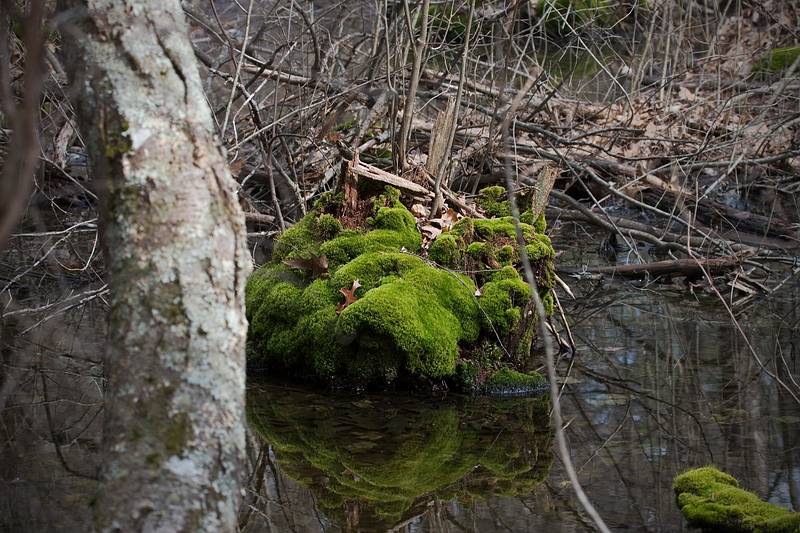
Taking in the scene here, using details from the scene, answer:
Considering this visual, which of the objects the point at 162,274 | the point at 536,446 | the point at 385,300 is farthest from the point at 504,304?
the point at 162,274

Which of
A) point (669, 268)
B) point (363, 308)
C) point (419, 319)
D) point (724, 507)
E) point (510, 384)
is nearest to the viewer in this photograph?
point (724, 507)

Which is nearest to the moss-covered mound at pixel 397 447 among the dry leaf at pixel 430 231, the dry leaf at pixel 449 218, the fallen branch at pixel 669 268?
the dry leaf at pixel 430 231

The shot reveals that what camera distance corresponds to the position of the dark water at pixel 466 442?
3994 millimetres

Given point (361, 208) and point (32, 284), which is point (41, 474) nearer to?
point (361, 208)

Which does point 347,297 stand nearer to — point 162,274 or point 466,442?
point 466,442

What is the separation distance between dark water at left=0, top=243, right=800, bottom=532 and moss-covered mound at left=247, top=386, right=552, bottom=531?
0.04 feet

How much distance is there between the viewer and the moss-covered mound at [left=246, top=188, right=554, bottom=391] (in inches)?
220

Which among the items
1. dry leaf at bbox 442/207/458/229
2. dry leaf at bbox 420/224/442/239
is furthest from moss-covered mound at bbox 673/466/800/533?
dry leaf at bbox 442/207/458/229

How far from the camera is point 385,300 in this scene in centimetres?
554

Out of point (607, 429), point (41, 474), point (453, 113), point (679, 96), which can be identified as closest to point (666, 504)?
point (607, 429)

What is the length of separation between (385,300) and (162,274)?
3.30 m

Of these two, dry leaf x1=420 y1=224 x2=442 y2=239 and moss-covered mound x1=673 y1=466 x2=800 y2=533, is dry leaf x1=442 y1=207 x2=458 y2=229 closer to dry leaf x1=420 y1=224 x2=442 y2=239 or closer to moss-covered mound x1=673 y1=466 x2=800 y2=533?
dry leaf x1=420 y1=224 x2=442 y2=239

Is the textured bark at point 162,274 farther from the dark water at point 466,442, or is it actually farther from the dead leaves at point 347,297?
the dead leaves at point 347,297

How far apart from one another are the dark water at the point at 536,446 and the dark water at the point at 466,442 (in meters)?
0.01
